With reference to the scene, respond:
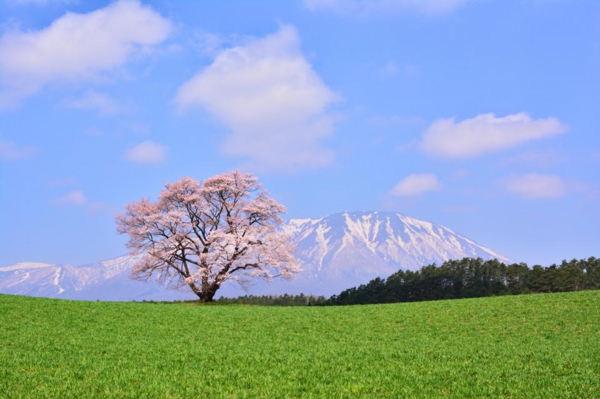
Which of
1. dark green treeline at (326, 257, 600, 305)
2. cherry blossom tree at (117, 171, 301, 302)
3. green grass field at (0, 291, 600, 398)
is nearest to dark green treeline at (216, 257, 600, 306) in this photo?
dark green treeline at (326, 257, 600, 305)

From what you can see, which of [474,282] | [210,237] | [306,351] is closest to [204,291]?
[210,237]

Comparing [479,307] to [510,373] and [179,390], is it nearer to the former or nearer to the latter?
[510,373]

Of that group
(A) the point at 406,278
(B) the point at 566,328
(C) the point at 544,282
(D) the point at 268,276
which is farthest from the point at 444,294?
(B) the point at 566,328

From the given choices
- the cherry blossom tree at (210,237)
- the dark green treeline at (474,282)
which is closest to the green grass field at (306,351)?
the cherry blossom tree at (210,237)

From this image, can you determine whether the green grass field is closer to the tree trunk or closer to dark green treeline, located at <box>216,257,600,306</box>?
the tree trunk

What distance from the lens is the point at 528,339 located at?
31875 millimetres

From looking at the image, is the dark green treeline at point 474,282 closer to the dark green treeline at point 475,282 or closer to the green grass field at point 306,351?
the dark green treeline at point 475,282

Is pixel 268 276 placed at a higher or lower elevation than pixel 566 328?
higher

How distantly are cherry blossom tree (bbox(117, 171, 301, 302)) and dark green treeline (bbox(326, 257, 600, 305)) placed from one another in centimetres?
3063

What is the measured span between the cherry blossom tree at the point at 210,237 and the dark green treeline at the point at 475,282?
30.6 metres

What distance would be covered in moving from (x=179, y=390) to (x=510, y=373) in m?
12.1

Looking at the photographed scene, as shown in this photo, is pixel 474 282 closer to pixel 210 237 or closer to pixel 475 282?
pixel 475 282

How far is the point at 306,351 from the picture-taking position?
26.6m

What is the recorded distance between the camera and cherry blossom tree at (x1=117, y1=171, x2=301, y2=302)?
221ft
